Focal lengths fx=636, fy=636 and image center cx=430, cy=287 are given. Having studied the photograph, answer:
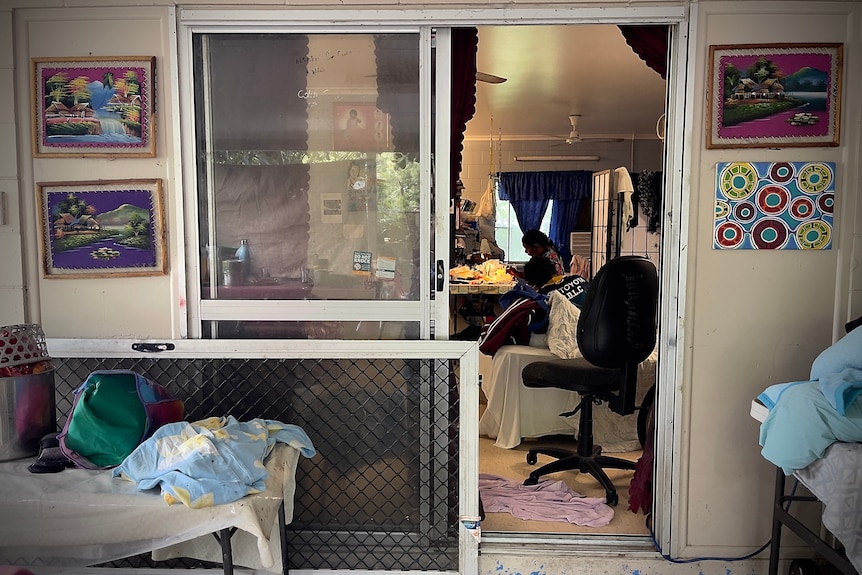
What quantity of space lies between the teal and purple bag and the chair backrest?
77.8 inches

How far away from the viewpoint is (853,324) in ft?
7.39

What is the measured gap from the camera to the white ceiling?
13.9 ft

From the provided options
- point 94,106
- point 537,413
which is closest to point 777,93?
point 537,413

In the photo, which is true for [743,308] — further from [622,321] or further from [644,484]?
[644,484]

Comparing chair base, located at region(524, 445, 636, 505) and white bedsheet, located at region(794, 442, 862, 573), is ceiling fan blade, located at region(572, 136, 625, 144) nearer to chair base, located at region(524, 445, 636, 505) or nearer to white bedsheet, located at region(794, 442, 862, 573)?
chair base, located at region(524, 445, 636, 505)

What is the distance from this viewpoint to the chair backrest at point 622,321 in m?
3.13

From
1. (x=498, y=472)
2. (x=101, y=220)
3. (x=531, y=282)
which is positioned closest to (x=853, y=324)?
(x=498, y=472)

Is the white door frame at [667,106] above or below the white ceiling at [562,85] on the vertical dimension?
below

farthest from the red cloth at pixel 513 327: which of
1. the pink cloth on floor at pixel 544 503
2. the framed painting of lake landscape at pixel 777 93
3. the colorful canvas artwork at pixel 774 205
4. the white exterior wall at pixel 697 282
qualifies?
the framed painting of lake landscape at pixel 777 93

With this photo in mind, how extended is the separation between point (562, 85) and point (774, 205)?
3.63 m

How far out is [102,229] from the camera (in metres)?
2.46

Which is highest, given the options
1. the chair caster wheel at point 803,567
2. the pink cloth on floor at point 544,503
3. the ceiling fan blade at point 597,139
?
the ceiling fan blade at point 597,139

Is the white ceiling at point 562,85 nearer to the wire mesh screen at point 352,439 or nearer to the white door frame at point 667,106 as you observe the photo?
the white door frame at point 667,106

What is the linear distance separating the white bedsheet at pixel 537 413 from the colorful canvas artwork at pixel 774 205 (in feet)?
5.25
